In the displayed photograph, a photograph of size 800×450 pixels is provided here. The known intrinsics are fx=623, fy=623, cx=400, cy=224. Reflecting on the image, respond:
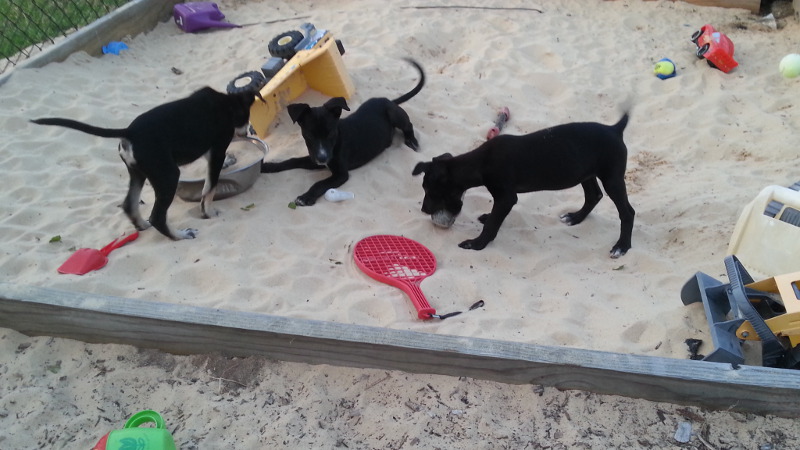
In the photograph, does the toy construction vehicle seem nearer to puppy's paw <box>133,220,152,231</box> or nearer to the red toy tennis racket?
puppy's paw <box>133,220,152,231</box>

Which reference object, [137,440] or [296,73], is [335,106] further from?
[137,440]

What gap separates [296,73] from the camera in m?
5.78

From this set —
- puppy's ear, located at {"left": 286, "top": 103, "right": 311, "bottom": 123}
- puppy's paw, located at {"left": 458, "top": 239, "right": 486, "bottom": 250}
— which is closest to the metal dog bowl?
puppy's ear, located at {"left": 286, "top": 103, "right": 311, "bottom": 123}

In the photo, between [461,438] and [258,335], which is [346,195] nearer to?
[258,335]

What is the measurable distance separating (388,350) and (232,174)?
236cm

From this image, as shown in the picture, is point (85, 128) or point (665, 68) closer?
point (85, 128)

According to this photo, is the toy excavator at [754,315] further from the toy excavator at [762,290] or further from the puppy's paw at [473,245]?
the puppy's paw at [473,245]

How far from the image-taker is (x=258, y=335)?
2.82m

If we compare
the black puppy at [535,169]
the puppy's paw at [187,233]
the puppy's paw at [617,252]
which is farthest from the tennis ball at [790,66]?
the puppy's paw at [187,233]

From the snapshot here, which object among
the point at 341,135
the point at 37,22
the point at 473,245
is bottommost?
the point at 473,245

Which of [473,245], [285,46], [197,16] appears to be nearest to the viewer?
[473,245]

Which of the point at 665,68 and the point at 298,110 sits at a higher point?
the point at 298,110

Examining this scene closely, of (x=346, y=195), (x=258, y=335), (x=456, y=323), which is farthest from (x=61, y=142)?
(x=456, y=323)

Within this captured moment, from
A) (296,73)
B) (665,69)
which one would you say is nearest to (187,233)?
(296,73)
